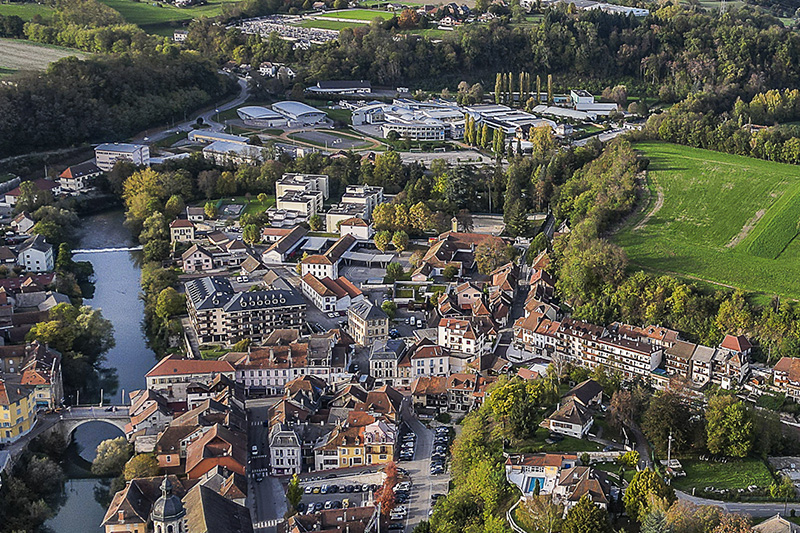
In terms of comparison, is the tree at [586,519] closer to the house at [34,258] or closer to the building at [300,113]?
the house at [34,258]

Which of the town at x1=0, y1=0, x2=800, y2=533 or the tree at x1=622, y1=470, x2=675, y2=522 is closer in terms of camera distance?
the tree at x1=622, y1=470, x2=675, y2=522

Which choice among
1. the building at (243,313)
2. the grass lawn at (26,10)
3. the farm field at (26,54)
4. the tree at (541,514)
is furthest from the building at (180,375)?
the grass lawn at (26,10)

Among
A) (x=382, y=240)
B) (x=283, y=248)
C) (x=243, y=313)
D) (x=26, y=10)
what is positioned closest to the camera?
(x=243, y=313)

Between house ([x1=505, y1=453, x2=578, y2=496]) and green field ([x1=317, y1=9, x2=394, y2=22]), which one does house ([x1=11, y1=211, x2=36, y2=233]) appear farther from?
green field ([x1=317, y1=9, x2=394, y2=22])

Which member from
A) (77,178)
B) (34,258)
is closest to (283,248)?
(34,258)

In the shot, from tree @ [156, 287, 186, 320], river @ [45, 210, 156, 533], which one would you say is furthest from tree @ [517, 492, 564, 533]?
tree @ [156, 287, 186, 320]

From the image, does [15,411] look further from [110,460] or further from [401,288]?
[401,288]
